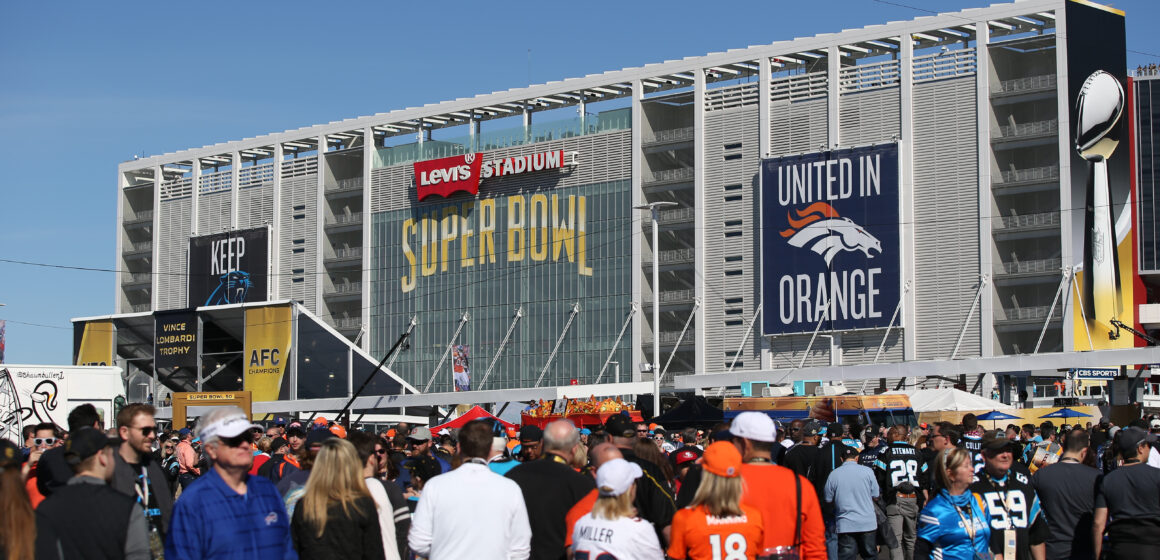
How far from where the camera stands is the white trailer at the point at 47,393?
86.4ft

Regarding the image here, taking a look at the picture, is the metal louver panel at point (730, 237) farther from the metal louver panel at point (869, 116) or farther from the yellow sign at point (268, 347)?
the yellow sign at point (268, 347)

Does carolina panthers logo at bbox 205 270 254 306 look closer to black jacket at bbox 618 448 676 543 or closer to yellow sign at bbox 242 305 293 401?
yellow sign at bbox 242 305 293 401

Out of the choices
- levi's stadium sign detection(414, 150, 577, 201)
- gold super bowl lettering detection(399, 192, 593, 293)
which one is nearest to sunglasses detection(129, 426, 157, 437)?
gold super bowl lettering detection(399, 192, 593, 293)

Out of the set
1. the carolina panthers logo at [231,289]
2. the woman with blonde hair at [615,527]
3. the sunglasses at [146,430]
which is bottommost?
the woman with blonde hair at [615,527]

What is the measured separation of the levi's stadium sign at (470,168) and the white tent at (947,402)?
35866 mm

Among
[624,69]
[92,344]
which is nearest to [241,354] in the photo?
[92,344]

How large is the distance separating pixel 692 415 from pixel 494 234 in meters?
49.0

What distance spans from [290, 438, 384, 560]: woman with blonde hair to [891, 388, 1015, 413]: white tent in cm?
3258

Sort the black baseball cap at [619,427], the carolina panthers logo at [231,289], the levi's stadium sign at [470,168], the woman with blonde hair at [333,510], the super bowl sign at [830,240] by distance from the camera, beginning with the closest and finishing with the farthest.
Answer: the woman with blonde hair at [333,510] → the black baseball cap at [619,427] → the super bowl sign at [830,240] → the levi's stadium sign at [470,168] → the carolina panthers logo at [231,289]

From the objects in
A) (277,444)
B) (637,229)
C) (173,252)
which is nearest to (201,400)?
(277,444)

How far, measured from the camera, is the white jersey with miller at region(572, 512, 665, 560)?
748 cm

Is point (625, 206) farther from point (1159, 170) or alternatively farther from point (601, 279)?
point (1159, 170)

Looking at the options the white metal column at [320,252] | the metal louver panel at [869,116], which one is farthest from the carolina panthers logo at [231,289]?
the metal louver panel at [869,116]

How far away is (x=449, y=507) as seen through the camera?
8.09m
